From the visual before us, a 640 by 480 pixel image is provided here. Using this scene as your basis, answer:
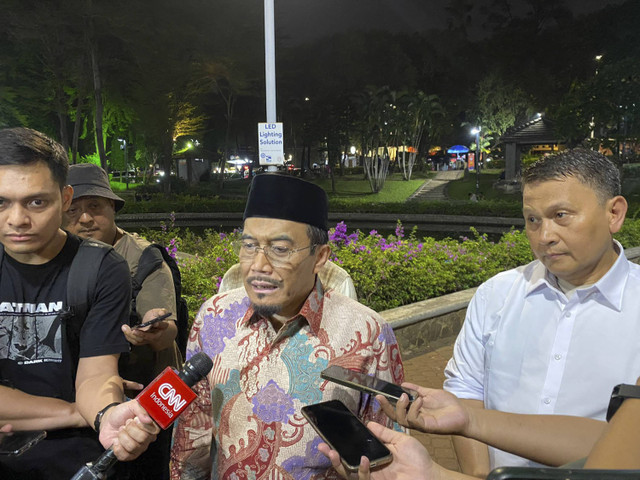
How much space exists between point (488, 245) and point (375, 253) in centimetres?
275

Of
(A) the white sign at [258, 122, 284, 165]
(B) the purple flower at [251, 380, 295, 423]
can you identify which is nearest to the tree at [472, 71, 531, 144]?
(A) the white sign at [258, 122, 284, 165]

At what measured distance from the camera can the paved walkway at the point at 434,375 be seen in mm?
4315

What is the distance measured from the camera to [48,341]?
212 centimetres

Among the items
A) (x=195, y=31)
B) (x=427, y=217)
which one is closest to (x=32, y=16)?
(x=195, y=31)

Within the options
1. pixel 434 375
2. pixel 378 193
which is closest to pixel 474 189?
pixel 378 193

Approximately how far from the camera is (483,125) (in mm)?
51062

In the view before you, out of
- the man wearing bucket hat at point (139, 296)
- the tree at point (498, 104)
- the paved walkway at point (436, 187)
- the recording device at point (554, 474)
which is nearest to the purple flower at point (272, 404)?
the man wearing bucket hat at point (139, 296)

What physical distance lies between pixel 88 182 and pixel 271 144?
556 centimetres

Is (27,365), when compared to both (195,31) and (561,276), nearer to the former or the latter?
(561,276)

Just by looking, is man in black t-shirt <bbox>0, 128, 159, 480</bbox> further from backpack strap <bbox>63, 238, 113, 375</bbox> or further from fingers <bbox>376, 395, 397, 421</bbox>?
fingers <bbox>376, 395, 397, 421</bbox>

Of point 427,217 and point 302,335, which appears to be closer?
point 302,335

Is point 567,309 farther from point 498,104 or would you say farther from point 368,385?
point 498,104

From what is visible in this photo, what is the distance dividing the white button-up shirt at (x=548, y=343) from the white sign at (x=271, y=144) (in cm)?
Result: 672

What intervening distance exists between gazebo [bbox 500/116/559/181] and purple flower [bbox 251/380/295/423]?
35767mm
